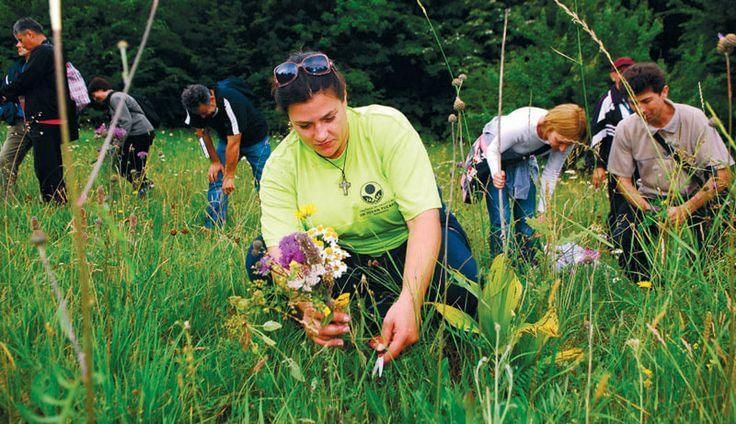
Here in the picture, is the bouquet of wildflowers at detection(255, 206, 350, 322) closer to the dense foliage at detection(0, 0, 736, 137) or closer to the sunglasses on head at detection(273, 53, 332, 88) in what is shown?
the sunglasses on head at detection(273, 53, 332, 88)

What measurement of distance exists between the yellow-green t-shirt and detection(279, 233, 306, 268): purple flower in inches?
25.8

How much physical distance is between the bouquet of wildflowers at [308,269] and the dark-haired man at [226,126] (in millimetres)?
2823

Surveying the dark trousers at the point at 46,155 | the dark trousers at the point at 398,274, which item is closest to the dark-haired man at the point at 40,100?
the dark trousers at the point at 46,155

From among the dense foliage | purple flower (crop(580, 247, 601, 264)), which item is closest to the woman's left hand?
purple flower (crop(580, 247, 601, 264))

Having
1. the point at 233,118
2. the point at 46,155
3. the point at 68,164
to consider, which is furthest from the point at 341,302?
the point at 46,155

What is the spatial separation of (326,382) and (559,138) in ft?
7.80

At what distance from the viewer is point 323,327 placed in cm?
153

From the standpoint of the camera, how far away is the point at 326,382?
1.67 metres

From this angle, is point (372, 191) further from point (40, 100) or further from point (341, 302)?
point (40, 100)

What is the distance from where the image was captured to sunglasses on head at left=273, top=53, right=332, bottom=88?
6.37 feet

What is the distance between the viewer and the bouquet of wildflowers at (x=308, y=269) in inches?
53.0

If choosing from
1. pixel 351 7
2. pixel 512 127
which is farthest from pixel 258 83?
pixel 512 127

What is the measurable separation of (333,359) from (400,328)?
0.80 feet

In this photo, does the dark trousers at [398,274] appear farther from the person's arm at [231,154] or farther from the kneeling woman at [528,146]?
the person's arm at [231,154]
